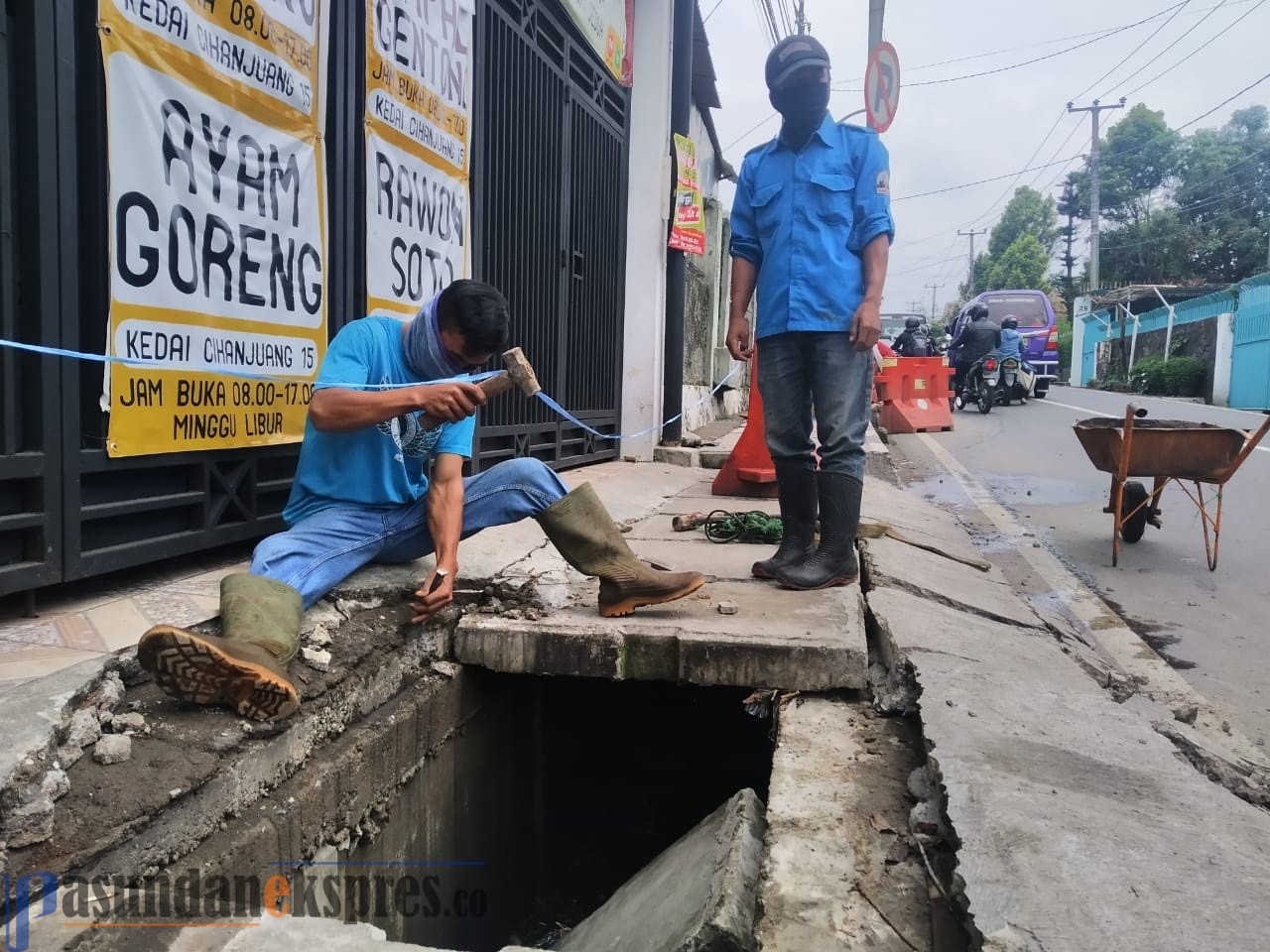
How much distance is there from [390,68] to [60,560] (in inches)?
94.1

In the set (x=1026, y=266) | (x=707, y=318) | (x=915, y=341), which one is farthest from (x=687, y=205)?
(x=1026, y=266)

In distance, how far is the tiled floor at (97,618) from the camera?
6.33ft

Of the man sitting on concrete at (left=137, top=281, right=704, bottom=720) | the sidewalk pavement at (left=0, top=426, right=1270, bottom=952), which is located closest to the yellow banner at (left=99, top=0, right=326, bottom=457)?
the man sitting on concrete at (left=137, top=281, right=704, bottom=720)

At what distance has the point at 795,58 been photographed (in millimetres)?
3062

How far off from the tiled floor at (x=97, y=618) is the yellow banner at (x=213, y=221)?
409mm

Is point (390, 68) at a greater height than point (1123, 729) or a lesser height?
greater

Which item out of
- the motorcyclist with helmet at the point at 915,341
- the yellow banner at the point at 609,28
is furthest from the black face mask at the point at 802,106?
the motorcyclist with helmet at the point at 915,341

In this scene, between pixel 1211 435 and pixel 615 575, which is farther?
pixel 1211 435

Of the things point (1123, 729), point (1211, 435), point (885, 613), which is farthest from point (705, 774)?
point (1211, 435)

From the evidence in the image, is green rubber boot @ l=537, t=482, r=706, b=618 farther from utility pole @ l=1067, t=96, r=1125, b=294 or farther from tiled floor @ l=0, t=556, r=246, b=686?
utility pole @ l=1067, t=96, r=1125, b=294

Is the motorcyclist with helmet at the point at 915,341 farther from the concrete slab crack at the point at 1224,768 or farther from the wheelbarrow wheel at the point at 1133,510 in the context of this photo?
the concrete slab crack at the point at 1224,768

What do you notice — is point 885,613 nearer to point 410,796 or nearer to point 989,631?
point 989,631

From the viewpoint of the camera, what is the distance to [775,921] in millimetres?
1473

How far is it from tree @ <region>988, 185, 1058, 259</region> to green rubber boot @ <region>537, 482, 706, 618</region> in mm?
Answer: 59300
